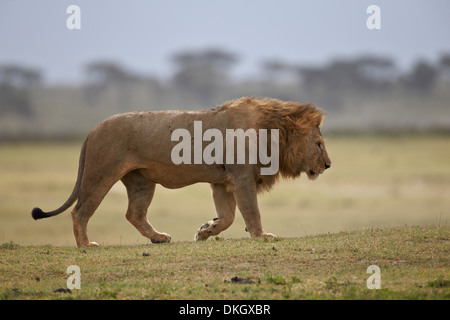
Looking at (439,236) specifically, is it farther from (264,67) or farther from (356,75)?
(264,67)

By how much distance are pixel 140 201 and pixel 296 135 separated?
226cm

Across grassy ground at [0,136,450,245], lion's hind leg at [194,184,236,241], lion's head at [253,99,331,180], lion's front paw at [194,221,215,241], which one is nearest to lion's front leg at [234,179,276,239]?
lion's hind leg at [194,184,236,241]

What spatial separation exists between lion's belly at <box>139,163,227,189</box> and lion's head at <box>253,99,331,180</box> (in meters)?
0.91

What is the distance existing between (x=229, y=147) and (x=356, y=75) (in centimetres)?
9243

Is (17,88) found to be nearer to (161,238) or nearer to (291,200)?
(291,200)

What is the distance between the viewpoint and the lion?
31.5 ft

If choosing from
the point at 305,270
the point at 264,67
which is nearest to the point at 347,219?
the point at 305,270

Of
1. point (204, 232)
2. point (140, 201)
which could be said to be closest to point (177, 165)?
point (140, 201)

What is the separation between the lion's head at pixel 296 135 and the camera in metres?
10.0

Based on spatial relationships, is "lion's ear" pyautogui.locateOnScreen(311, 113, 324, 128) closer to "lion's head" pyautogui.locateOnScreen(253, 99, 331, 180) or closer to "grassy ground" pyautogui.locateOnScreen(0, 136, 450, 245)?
"lion's head" pyautogui.locateOnScreen(253, 99, 331, 180)

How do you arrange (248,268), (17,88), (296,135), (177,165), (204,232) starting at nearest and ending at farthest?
1. (248,268)
2. (177,165)
3. (204,232)
4. (296,135)
5. (17,88)

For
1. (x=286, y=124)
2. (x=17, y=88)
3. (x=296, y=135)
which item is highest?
(x=17, y=88)

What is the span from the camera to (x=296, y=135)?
1009 centimetres

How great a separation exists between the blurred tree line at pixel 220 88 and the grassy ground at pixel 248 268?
7885 cm
